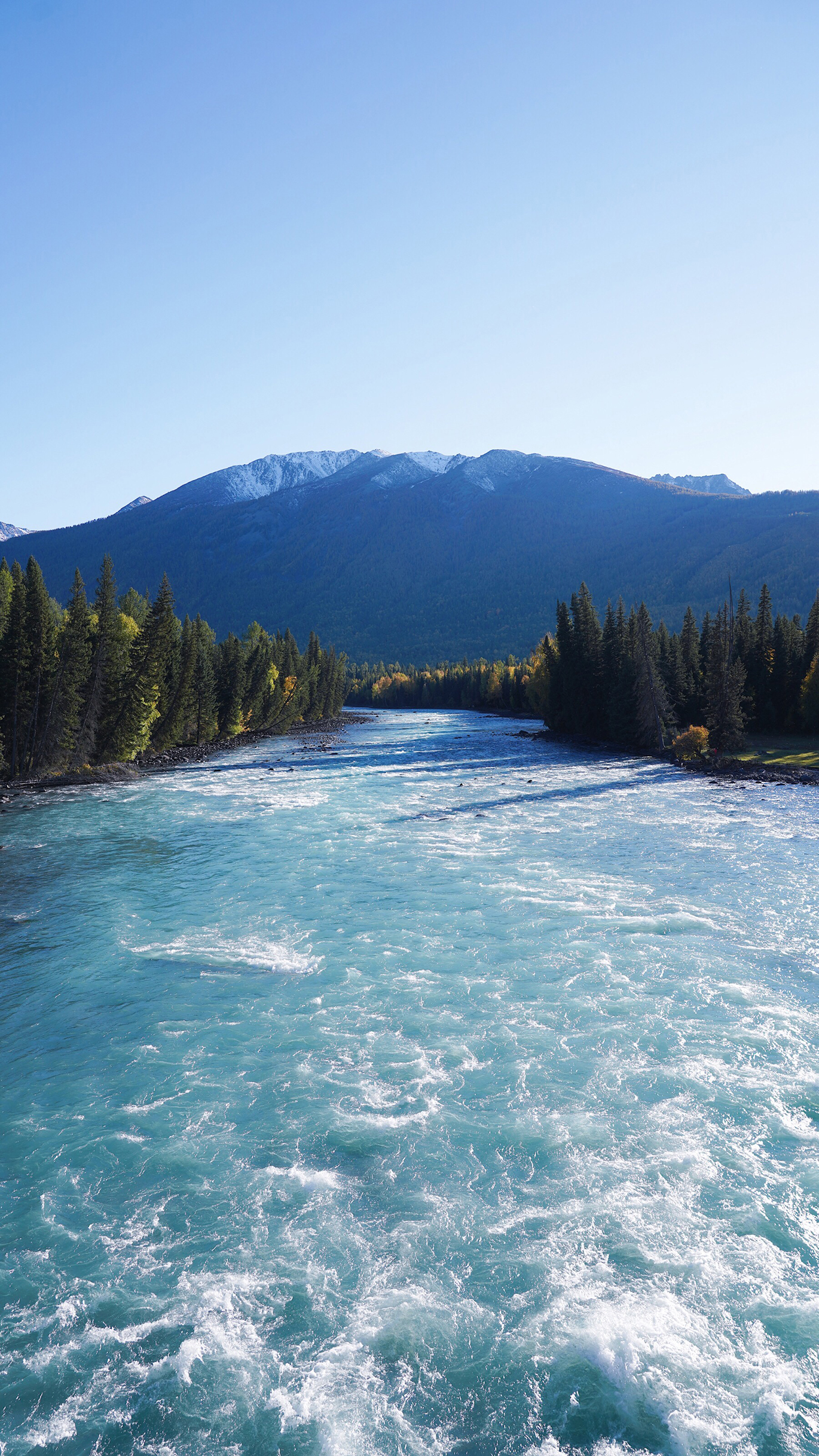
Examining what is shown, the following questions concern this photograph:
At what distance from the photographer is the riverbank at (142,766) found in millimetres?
51750

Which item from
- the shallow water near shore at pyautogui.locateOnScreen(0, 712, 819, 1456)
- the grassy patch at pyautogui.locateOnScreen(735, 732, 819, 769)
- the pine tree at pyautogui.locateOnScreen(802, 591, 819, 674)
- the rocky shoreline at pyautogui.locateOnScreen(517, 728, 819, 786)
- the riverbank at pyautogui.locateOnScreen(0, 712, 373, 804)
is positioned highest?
the pine tree at pyautogui.locateOnScreen(802, 591, 819, 674)

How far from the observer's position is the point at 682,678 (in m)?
89.4

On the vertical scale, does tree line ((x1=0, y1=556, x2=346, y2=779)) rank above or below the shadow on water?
above

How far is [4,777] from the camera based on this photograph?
52.7 m

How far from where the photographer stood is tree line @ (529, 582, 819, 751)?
73.6 meters

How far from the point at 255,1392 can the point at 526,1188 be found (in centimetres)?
496

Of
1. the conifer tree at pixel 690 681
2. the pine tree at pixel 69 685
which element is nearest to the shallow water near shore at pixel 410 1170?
the pine tree at pixel 69 685

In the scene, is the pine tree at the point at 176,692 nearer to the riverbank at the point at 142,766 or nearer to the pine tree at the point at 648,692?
the riverbank at the point at 142,766

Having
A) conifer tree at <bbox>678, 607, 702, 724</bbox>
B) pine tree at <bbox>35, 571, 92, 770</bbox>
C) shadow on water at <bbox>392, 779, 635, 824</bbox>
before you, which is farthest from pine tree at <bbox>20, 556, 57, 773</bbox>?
conifer tree at <bbox>678, 607, 702, 724</bbox>

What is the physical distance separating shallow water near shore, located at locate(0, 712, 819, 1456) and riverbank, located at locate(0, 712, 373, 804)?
28414 millimetres

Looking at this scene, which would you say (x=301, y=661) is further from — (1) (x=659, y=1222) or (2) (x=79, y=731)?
(1) (x=659, y=1222)

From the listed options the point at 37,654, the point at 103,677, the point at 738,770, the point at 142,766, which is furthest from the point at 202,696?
the point at 738,770

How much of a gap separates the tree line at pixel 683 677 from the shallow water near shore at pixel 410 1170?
5011 centimetres

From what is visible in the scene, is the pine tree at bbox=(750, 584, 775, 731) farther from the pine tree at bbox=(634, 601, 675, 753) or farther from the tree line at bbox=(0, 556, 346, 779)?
the tree line at bbox=(0, 556, 346, 779)
